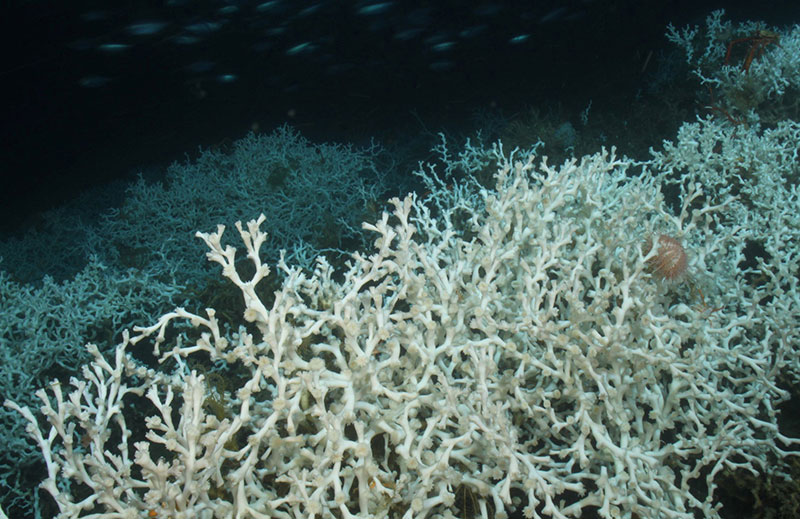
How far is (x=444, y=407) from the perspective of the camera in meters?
1.84

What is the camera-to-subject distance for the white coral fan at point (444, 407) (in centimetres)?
170

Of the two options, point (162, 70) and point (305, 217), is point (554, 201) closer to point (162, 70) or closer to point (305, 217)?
point (305, 217)

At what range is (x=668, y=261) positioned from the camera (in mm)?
2668

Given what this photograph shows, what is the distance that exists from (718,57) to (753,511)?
602 cm

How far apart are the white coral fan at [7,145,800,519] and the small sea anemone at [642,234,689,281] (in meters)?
0.07

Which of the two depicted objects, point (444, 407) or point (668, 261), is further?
point (668, 261)

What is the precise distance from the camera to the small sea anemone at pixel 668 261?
2.66 m

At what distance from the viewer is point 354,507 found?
6.20ft

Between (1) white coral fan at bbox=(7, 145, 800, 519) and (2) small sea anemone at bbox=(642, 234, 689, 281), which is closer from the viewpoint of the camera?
(1) white coral fan at bbox=(7, 145, 800, 519)

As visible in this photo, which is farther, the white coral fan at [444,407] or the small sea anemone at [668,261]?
the small sea anemone at [668,261]

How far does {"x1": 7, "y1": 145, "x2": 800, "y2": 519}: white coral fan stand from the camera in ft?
5.57

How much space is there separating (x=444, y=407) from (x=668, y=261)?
1.75 m

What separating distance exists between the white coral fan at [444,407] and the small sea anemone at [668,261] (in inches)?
2.9

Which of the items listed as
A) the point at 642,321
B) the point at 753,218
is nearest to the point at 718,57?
the point at 753,218
